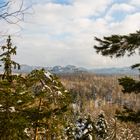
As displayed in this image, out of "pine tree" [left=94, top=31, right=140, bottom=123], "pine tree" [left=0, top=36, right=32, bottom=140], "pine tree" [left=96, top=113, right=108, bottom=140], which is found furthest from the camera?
"pine tree" [left=96, top=113, right=108, bottom=140]

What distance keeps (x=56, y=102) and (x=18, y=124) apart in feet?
23.5

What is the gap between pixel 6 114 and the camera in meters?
16.6

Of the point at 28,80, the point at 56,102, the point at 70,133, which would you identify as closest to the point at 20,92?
the point at 28,80

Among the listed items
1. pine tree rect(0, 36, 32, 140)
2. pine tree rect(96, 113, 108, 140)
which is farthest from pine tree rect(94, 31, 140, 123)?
pine tree rect(96, 113, 108, 140)

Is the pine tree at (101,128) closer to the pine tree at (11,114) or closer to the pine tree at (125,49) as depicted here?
the pine tree at (11,114)

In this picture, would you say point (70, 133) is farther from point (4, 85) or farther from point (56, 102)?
point (4, 85)

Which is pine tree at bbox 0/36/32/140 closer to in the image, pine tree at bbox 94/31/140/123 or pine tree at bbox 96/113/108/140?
pine tree at bbox 94/31/140/123

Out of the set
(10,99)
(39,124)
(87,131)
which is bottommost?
(87,131)

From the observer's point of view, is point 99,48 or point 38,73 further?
point 38,73

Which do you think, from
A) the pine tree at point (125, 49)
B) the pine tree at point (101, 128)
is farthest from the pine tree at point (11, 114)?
the pine tree at point (101, 128)

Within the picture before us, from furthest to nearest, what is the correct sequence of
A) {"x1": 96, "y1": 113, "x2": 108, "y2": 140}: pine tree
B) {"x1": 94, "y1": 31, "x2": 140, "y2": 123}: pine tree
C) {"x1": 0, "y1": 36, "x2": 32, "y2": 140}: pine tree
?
{"x1": 96, "y1": 113, "x2": 108, "y2": 140}: pine tree, {"x1": 0, "y1": 36, "x2": 32, "y2": 140}: pine tree, {"x1": 94, "y1": 31, "x2": 140, "y2": 123}: pine tree

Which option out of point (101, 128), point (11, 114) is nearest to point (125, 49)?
point (11, 114)

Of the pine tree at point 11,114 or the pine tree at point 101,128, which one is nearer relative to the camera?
the pine tree at point 11,114

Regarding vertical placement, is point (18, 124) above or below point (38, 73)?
below
